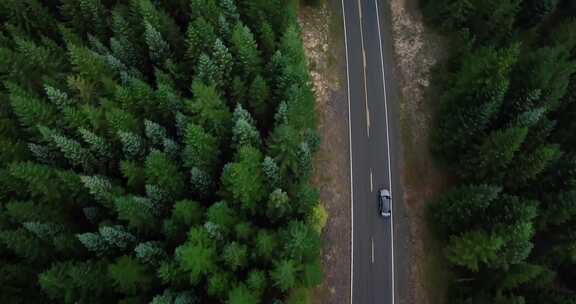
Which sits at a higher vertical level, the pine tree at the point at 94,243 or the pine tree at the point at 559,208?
the pine tree at the point at 559,208

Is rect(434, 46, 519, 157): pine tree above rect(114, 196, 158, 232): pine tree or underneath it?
above

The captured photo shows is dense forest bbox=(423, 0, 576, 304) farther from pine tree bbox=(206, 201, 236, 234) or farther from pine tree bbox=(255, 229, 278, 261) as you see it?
pine tree bbox=(206, 201, 236, 234)

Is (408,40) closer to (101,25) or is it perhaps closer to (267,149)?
(267,149)

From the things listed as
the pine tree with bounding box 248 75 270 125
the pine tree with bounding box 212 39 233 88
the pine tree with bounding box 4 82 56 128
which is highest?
the pine tree with bounding box 212 39 233 88

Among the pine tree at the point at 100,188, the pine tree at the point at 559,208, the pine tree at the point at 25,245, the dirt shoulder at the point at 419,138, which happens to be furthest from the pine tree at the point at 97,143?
the pine tree at the point at 559,208

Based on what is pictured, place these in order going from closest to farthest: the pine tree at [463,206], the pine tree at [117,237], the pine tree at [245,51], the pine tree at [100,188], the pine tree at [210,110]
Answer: the pine tree at [117,237], the pine tree at [100,188], the pine tree at [210,110], the pine tree at [463,206], the pine tree at [245,51]

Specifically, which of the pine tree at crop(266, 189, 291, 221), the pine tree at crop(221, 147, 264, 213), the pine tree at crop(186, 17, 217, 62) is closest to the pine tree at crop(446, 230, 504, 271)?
the pine tree at crop(266, 189, 291, 221)

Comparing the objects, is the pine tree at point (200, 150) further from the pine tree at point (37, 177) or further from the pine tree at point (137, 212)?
the pine tree at point (37, 177)
